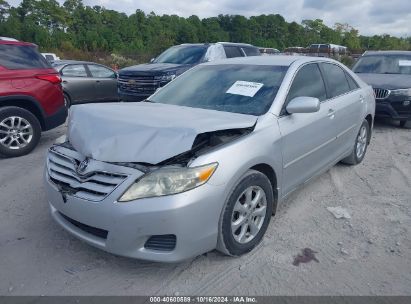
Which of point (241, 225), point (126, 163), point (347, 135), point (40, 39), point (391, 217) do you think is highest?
point (40, 39)

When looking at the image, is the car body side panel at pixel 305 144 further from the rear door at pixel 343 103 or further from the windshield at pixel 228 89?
the windshield at pixel 228 89

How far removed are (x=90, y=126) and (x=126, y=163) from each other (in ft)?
2.07

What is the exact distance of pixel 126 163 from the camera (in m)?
2.65

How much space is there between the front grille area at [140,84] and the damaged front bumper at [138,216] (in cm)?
613

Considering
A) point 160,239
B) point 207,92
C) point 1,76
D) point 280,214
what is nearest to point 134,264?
point 160,239

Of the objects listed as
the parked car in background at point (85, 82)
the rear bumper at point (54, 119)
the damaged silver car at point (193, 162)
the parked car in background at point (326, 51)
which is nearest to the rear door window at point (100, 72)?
the parked car in background at point (85, 82)

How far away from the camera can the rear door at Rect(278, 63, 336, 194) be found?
3.46 metres

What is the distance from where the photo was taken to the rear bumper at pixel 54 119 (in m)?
6.12

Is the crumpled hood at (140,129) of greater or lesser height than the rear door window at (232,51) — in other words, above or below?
below

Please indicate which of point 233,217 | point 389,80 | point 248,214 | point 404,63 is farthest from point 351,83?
point 404,63

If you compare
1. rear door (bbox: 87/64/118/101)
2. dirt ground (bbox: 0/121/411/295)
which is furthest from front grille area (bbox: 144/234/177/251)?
rear door (bbox: 87/64/118/101)

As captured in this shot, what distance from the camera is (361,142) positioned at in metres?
5.52

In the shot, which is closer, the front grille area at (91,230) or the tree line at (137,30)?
the front grille area at (91,230)

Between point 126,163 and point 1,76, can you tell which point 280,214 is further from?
point 1,76
